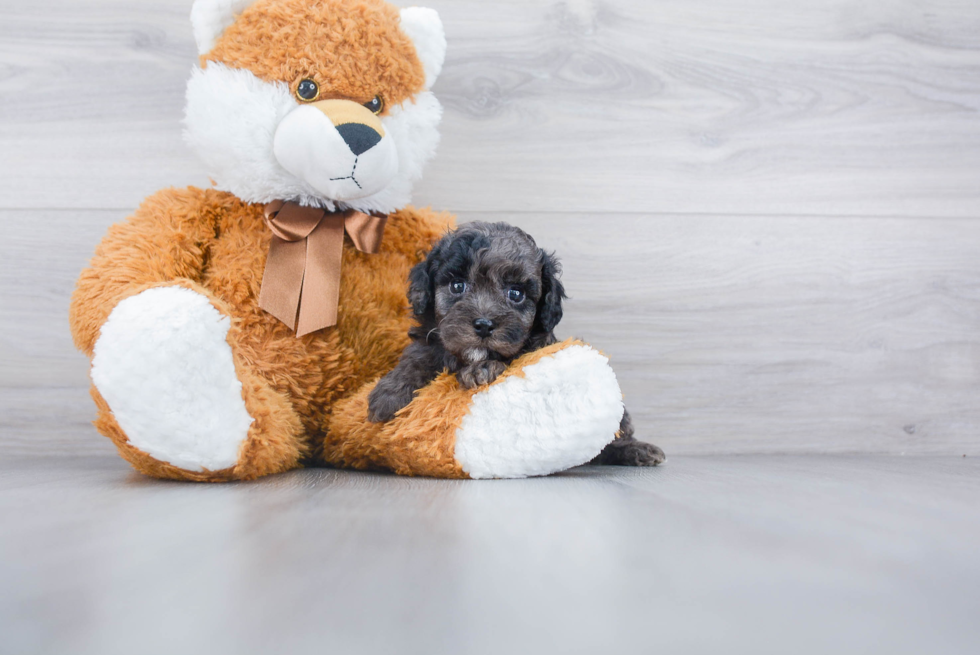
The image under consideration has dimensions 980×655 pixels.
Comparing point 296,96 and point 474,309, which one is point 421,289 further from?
point 296,96

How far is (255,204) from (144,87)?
43 cm

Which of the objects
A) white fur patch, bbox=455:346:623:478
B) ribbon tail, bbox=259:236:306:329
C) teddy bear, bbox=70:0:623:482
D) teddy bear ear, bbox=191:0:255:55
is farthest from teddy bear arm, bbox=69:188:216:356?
white fur patch, bbox=455:346:623:478

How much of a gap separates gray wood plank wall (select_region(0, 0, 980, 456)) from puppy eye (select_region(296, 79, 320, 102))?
363 mm

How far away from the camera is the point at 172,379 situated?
811 millimetres

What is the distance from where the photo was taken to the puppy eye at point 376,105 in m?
1.00

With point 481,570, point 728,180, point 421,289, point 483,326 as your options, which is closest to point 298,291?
point 421,289

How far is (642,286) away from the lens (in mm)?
1326

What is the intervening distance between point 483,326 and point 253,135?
45 cm

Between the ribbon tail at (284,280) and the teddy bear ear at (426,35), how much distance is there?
1.16ft

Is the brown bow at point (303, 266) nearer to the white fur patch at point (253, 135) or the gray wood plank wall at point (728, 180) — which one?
the white fur patch at point (253, 135)

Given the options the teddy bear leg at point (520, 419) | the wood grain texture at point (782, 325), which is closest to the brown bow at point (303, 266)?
the teddy bear leg at point (520, 419)

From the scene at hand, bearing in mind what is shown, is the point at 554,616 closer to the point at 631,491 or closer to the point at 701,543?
the point at 701,543

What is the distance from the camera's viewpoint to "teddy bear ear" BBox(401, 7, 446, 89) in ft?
3.40

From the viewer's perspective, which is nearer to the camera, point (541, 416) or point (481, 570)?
point (481, 570)
